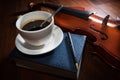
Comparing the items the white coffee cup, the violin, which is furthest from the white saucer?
the violin

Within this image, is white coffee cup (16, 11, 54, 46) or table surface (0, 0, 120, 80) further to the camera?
table surface (0, 0, 120, 80)

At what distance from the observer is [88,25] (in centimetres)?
83

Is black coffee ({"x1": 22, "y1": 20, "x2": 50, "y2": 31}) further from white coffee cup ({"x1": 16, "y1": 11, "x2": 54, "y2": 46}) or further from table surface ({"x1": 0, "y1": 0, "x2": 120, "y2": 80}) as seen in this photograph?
table surface ({"x1": 0, "y1": 0, "x2": 120, "y2": 80})

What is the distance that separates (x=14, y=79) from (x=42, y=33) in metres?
0.26

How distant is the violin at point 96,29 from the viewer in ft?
2.33

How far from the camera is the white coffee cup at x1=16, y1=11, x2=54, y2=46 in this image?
1.71 ft

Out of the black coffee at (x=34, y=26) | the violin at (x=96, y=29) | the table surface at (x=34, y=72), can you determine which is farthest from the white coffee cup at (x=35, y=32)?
the violin at (x=96, y=29)

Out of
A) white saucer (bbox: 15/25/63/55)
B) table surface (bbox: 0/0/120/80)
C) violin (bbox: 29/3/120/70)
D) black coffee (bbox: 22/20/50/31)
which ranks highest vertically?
black coffee (bbox: 22/20/50/31)

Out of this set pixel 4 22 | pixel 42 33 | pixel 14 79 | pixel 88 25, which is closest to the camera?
pixel 42 33

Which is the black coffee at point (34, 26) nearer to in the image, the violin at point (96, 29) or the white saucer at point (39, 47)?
the white saucer at point (39, 47)

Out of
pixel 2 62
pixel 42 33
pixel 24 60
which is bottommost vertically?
pixel 2 62

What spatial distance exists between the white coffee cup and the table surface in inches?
5.1

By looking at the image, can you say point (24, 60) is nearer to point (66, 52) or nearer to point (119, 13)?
point (66, 52)

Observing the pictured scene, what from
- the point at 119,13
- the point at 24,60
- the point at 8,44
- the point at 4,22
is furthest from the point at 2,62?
the point at 119,13
